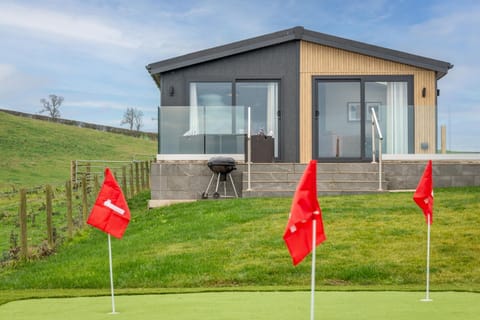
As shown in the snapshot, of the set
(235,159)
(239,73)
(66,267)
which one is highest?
(239,73)

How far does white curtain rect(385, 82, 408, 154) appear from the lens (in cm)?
2119

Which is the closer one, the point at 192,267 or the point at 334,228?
the point at 192,267

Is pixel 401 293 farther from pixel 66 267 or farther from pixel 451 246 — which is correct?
pixel 66 267

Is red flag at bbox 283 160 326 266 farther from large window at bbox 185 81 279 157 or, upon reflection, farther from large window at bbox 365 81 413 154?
large window at bbox 365 81 413 154

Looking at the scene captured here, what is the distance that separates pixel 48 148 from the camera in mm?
55625

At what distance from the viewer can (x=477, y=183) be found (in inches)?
810

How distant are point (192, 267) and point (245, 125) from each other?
9248 millimetres

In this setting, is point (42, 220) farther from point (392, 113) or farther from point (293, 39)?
point (392, 113)

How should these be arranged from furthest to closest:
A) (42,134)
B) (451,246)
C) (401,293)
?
(42,134)
(451,246)
(401,293)

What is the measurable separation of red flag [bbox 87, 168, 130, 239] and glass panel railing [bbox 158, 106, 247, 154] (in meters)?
12.7

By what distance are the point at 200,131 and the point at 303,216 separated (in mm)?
15153

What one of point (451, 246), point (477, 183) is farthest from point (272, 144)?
point (451, 246)

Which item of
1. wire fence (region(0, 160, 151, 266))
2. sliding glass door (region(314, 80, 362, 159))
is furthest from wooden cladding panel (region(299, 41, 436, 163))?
wire fence (region(0, 160, 151, 266))

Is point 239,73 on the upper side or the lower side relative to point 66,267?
upper
